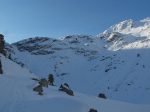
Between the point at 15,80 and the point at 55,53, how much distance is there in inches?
5891

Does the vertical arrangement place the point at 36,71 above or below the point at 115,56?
below

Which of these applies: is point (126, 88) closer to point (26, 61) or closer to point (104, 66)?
point (104, 66)

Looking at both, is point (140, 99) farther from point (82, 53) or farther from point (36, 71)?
point (82, 53)

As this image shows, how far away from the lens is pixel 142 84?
136 meters

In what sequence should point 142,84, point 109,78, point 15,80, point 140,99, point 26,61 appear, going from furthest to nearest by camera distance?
1. point 26,61
2. point 109,78
3. point 142,84
4. point 140,99
5. point 15,80

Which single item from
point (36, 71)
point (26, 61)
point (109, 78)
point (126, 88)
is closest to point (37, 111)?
point (126, 88)

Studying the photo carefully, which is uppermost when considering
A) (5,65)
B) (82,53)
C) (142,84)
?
(82,53)

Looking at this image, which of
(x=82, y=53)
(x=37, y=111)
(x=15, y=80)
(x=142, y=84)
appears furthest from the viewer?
(x=82, y=53)

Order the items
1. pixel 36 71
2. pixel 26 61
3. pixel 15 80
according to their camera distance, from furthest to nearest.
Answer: pixel 26 61 < pixel 36 71 < pixel 15 80

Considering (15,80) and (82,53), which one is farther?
(82,53)

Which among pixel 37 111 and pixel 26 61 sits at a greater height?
pixel 26 61

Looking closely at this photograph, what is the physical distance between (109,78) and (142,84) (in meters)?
15.9

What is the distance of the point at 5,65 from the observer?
5850cm

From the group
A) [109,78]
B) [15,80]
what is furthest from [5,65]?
[109,78]
